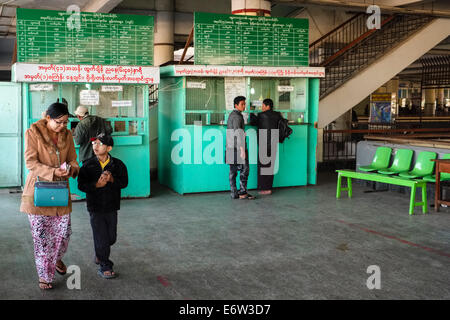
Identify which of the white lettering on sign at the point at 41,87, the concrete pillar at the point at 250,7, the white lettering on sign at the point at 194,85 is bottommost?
the white lettering on sign at the point at 41,87

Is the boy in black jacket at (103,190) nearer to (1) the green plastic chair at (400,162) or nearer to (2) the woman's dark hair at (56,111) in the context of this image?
(2) the woman's dark hair at (56,111)

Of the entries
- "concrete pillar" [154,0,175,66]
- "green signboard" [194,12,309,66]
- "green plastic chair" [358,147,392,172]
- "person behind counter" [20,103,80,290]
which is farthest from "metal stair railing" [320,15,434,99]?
"person behind counter" [20,103,80,290]

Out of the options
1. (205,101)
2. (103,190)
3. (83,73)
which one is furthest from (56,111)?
(205,101)

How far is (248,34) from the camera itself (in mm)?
9172

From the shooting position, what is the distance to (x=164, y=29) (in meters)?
15.0

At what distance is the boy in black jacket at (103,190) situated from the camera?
4.44m

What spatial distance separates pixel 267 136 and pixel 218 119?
0.99 meters

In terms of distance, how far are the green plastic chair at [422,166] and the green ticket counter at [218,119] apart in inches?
85.7

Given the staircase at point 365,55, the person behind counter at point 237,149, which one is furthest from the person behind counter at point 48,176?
the staircase at point 365,55

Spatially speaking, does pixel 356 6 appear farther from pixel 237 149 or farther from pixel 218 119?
pixel 237 149

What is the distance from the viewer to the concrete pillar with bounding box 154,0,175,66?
48.9ft

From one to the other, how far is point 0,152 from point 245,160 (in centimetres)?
429
